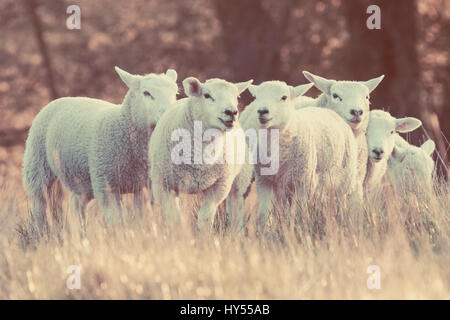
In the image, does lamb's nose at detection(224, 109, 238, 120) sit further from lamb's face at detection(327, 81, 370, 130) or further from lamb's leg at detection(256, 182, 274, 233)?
lamb's face at detection(327, 81, 370, 130)

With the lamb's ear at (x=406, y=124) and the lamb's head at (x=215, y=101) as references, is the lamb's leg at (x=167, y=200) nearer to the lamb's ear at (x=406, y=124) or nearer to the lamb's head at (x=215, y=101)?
the lamb's head at (x=215, y=101)

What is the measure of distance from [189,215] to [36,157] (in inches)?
61.8

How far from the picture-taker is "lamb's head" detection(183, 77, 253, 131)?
183 inches

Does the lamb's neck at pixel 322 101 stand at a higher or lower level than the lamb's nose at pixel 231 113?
higher

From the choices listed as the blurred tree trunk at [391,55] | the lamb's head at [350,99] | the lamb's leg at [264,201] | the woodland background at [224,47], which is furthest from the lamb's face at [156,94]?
the blurred tree trunk at [391,55]

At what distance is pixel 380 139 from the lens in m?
5.82

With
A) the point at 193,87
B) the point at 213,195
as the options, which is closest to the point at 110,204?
the point at 213,195

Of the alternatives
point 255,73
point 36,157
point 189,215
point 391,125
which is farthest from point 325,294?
A: point 255,73

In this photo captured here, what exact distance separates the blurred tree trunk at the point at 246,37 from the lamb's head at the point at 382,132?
488cm

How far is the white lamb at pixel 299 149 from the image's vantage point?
510 centimetres

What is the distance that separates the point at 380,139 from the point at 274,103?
3.91 feet

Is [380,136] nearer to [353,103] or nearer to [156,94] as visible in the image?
[353,103]

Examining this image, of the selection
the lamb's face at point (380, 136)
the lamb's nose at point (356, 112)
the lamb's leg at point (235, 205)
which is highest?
the lamb's nose at point (356, 112)

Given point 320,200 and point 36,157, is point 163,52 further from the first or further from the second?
point 320,200
